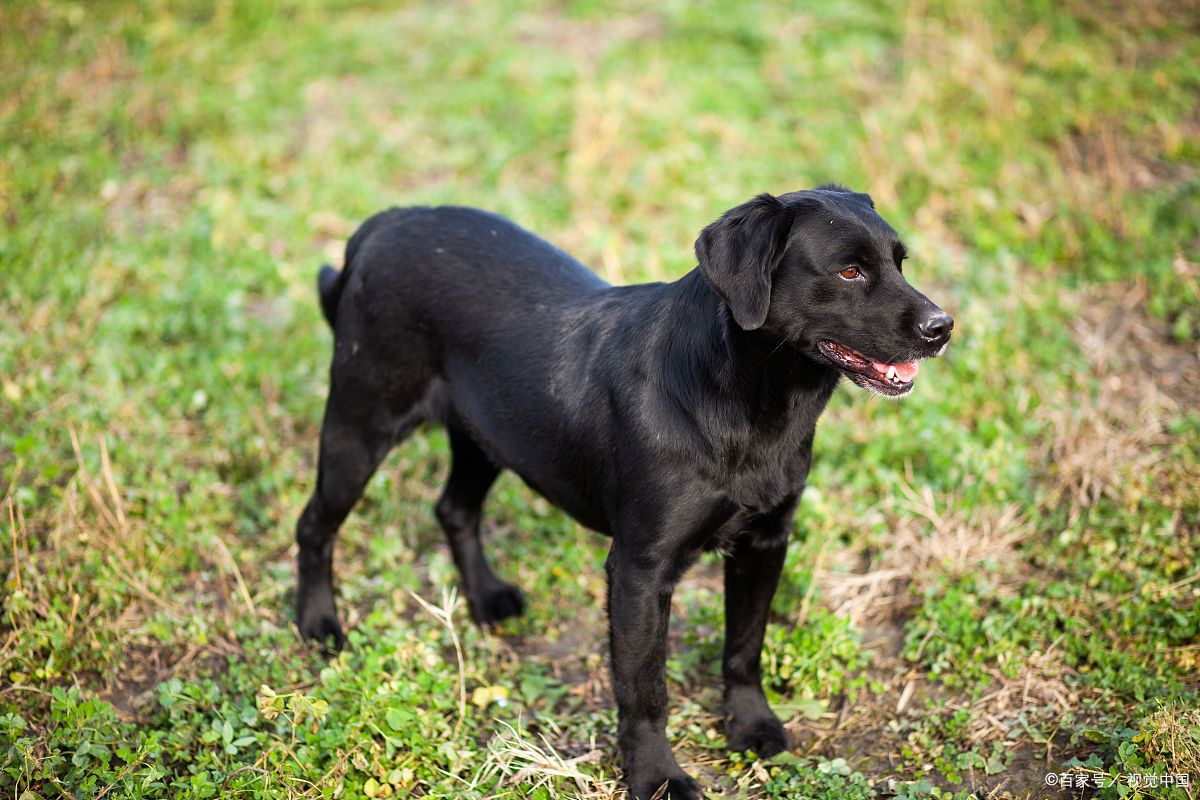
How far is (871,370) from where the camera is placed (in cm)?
336

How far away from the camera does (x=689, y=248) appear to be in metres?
7.04

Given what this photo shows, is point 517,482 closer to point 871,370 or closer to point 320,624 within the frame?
point 320,624

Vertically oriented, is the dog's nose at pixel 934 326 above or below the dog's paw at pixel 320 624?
above

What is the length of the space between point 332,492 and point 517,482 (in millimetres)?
1294

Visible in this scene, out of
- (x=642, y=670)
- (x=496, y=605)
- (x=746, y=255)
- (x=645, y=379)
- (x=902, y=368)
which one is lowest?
(x=496, y=605)

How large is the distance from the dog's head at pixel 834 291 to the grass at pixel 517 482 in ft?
4.70

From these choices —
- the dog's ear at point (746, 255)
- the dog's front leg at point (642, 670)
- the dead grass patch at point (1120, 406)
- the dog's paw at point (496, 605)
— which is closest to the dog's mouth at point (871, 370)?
the dog's ear at point (746, 255)

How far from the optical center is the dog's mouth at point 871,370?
3.34 metres

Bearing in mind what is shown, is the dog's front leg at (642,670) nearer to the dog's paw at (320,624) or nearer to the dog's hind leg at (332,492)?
the dog's hind leg at (332,492)

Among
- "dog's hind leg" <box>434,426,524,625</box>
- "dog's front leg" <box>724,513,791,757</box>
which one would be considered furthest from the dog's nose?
"dog's hind leg" <box>434,426,524,625</box>

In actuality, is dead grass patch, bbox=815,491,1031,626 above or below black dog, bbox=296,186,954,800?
below

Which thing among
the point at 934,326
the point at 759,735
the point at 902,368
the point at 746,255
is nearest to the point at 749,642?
the point at 759,735

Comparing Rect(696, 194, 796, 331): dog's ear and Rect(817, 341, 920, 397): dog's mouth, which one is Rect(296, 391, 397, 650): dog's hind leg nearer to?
Rect(696, 194, 796, 331): dog's ear

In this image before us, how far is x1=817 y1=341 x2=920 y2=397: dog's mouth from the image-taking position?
3338 millimetres
